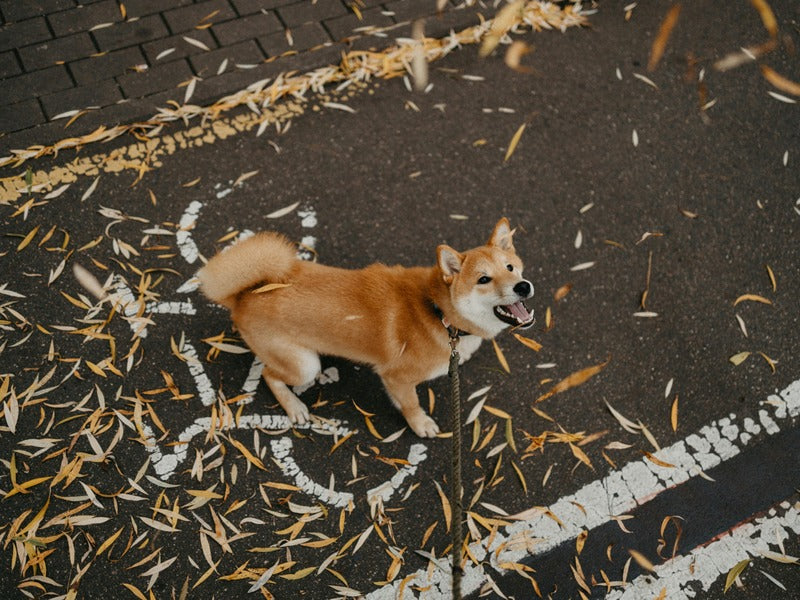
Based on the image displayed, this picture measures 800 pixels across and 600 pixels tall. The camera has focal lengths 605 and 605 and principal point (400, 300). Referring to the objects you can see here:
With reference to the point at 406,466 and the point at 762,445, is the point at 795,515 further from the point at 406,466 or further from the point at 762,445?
the point at 406,466

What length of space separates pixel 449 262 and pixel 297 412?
4.59 feet

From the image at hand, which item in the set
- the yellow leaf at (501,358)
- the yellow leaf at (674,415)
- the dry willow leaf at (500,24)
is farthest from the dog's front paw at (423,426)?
the dry willow leaf at (500,24)

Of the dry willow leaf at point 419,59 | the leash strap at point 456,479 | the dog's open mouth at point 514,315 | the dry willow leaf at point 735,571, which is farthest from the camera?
the dry willow leaf at point 419,59

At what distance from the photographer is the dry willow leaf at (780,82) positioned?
5.19 meters

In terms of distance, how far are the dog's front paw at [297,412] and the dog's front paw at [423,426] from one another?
2.12ft

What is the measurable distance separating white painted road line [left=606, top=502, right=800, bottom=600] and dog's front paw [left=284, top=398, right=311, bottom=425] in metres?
1.98

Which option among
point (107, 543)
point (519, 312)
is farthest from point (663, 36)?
point (107, 543)

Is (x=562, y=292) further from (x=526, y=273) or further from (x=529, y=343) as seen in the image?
(x=529, y=343)

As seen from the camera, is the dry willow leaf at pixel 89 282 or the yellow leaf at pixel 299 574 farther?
the dry willow leaf at pixel 89 282

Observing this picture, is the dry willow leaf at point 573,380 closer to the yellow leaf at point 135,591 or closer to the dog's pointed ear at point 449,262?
the dog's pointed ear at point 449,262

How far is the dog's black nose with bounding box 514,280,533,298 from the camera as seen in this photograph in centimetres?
297

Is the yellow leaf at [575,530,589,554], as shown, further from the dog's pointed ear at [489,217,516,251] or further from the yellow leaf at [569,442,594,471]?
the dog's pointed ear at [489,217,516,251]

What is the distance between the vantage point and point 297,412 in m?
3.72

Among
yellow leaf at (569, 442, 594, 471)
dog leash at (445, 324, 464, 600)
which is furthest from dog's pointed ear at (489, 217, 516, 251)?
yellow leaf at (569, 442, 594, 471)
